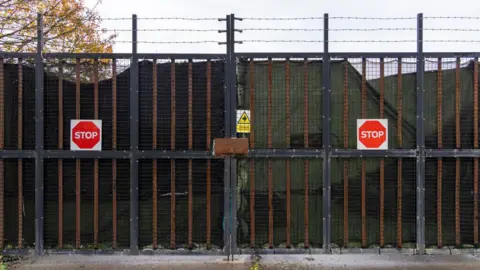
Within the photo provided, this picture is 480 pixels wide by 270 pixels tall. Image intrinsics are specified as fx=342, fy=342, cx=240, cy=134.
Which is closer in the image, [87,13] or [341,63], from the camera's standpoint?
[341,63]

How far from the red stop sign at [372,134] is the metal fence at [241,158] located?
0.48 ft

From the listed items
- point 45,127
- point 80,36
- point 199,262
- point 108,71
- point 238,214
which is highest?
point 80,36

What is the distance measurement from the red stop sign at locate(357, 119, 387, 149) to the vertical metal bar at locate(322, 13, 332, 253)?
570 mm

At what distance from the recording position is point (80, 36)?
14203 mm

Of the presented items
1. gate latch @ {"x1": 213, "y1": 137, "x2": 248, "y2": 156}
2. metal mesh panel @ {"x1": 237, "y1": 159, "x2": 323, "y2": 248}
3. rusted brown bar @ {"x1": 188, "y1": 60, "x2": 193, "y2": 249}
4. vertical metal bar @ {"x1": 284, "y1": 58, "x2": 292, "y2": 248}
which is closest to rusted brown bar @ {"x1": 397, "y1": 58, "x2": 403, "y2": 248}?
metal mesh panel @ {"x1": 237, "y1": 159, "x2": 323, "y2": 248}

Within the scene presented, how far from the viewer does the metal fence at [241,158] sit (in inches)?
229

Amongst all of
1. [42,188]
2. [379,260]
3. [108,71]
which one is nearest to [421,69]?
[379,260]

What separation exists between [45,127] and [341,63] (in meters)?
5.20

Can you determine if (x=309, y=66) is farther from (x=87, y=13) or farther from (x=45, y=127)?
(x=87, y=13)

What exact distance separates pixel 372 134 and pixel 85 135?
16.1ft

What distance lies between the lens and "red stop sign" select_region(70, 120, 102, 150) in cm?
581

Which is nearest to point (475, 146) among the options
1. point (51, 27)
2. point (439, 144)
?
point (439, 144)

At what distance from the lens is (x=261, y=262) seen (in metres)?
5.71

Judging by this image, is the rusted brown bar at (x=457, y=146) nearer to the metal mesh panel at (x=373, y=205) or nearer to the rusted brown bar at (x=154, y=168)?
the metal mesh panel at (x=373, y=205)
